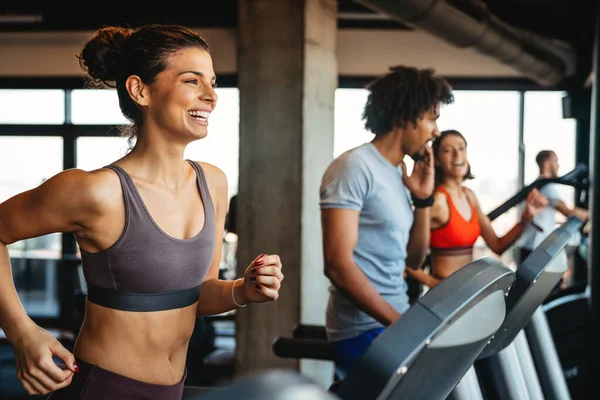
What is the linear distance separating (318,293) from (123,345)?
109 inches

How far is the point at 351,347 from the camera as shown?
6.89 feet

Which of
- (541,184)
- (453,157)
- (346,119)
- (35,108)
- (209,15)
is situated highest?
(209,15)

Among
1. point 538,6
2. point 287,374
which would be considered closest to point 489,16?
point 538,6

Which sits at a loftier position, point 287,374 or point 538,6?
point 538,6

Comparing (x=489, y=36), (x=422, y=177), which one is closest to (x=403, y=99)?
(x=422, y=177)

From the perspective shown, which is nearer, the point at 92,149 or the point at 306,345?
the point at 306,345

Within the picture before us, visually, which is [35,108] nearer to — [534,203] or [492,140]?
[492,140]

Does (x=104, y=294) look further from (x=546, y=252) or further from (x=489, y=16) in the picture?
(x=489, y=16)

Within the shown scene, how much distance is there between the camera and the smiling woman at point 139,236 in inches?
52.2

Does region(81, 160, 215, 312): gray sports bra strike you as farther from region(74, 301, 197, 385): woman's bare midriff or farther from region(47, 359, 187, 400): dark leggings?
region(47, 359, 187, 400): dark leggings

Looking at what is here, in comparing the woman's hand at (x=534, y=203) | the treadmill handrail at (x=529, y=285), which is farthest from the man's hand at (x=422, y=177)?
the treadmill handrail at (x=529, y=285)

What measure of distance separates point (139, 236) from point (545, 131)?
6.39 metres

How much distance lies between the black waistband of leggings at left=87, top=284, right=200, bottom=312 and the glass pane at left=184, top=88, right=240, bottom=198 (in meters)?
5.02

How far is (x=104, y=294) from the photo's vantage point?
1.39m
